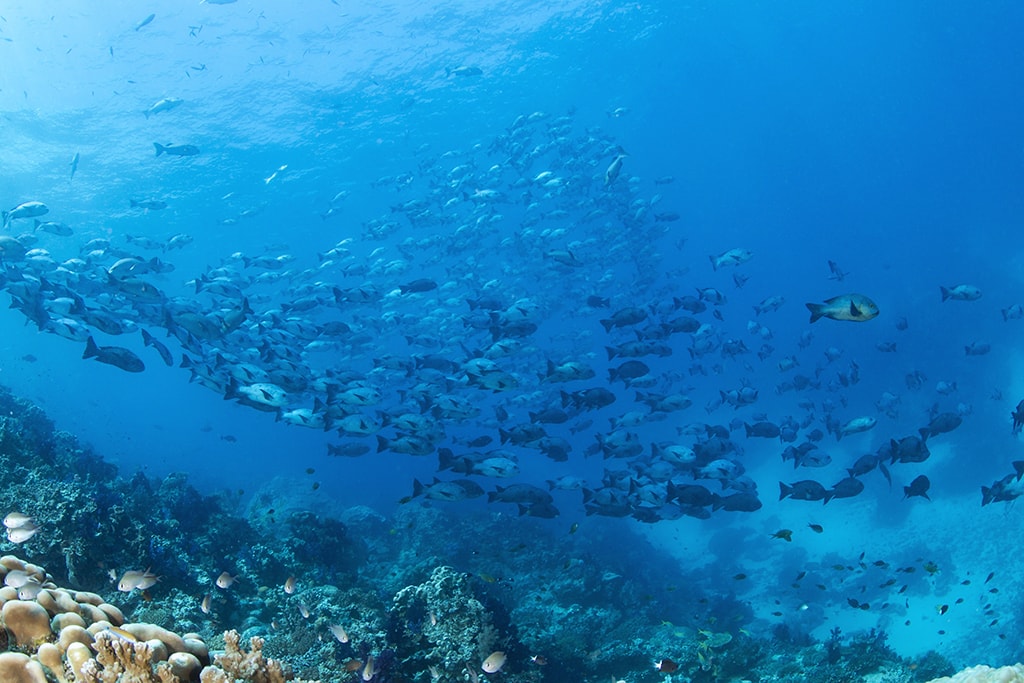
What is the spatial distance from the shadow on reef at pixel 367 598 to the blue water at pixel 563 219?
6267 mm

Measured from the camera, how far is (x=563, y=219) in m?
48.8

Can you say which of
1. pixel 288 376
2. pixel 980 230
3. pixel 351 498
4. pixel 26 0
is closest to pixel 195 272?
pixel 26 0

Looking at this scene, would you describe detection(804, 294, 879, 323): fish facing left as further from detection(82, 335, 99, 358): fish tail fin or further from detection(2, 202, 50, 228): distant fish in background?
detection(2, 202, 50, 228): distant fish in background

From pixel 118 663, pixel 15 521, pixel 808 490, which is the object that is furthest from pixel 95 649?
pixel 808 490

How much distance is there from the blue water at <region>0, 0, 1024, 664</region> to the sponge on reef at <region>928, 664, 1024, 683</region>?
13692 mm

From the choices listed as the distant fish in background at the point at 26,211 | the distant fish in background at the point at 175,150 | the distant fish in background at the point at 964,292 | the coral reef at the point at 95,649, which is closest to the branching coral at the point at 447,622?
the coral reef at the point at 95,649

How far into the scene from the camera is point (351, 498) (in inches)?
1416

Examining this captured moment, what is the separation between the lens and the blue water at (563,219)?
25.5 meters

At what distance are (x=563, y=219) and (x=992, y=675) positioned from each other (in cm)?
4562

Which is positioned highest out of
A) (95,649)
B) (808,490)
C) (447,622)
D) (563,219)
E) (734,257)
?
(95,649)

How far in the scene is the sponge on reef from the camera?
490cm

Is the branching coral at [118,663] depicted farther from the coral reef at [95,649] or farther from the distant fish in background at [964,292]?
the distant fish in background at [964,292]

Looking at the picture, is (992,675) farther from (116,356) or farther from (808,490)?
(116,356)

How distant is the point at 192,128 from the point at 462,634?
46912 mm
